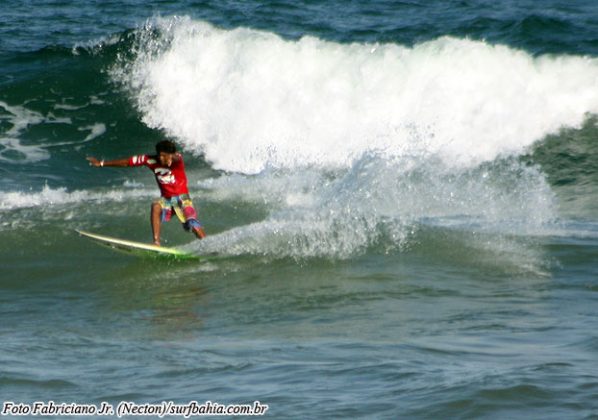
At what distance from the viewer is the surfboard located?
34.4ft

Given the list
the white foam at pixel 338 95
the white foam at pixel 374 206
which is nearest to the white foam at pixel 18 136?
the white foam at pixel 338 95

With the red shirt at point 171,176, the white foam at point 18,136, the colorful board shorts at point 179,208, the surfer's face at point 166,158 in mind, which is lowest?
the white foam at point 18,136

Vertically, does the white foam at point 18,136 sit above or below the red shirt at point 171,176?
below

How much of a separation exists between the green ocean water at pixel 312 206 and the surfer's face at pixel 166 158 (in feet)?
2.88

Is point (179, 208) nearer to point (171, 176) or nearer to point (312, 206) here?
point (171, 176)

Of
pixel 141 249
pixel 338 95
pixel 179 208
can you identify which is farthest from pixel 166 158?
pixel 338 95

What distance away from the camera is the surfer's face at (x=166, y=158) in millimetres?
10617

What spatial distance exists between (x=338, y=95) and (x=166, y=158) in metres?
7.94

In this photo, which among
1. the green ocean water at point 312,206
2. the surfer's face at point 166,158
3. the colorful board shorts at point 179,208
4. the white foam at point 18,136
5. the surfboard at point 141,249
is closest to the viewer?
the green ocean water at point 312,206

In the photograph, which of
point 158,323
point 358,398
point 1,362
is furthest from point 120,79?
point 358,398

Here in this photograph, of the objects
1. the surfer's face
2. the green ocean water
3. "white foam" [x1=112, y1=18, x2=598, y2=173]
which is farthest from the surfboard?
"white foam" [x1=112, y1=18, x2=598, y2=173]

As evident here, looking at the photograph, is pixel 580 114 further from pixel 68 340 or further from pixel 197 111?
pixel 68 340

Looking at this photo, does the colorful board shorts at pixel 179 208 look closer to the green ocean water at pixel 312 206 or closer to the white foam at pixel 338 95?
the green ocean water at pixel 312 206

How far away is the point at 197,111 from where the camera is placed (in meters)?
18.0
